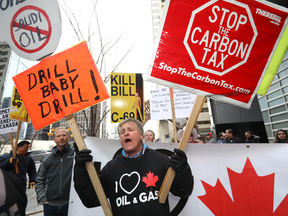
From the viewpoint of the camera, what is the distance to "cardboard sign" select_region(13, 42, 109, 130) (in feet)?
5.98

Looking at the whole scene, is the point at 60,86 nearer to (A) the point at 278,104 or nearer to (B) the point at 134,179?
(B) the point at 134,179

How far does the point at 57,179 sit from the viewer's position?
261cm

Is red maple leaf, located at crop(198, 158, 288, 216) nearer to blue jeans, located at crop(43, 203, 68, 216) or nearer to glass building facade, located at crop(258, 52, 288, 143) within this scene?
blue jeans, located at crop(43, 203, 68, 216)

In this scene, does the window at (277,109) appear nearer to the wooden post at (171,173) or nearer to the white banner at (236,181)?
the white banner at (236,181)

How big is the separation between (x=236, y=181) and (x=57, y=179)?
2602 mm

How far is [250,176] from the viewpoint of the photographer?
2164mm

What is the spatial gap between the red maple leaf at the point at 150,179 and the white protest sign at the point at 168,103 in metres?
3.11

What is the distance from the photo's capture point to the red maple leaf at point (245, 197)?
2020 mm

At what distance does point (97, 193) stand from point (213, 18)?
6.70 ft

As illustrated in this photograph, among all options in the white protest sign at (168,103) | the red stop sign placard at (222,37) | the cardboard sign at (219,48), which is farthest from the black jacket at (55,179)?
the white protest sign at (168,103)

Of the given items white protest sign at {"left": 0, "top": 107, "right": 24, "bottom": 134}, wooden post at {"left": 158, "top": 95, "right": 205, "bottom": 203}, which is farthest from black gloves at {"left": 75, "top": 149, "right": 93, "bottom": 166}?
white protest sign at {"left": 0, "top": 107, "right": 24, "bottom": 134}

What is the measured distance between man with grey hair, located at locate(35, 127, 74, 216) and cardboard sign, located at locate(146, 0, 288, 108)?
6.64 ft

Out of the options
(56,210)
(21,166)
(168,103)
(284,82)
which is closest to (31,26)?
(56,210)

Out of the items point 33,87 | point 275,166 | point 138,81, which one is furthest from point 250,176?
point 138,81
